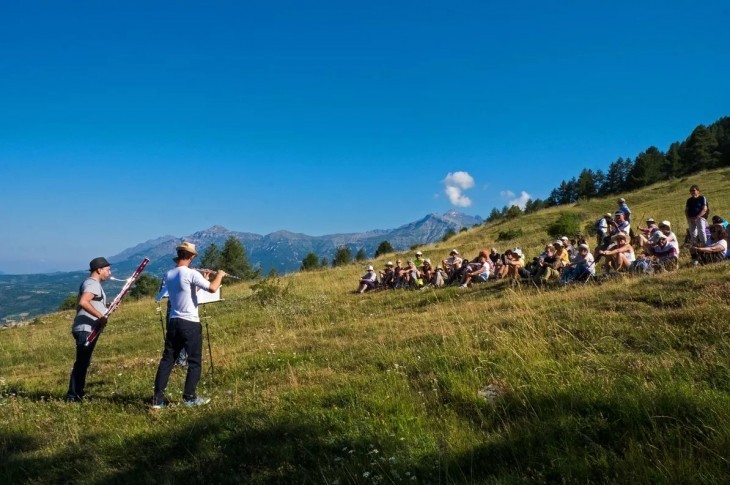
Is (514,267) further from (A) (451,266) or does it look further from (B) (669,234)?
(B) (669,234)

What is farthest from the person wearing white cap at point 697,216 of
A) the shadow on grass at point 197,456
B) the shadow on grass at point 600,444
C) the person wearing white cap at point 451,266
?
the shadow on grass at point 197,456

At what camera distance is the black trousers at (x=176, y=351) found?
592 centimetres

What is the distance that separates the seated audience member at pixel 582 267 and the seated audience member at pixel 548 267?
737 mm

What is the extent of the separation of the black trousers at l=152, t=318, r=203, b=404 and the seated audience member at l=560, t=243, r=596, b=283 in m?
8.57

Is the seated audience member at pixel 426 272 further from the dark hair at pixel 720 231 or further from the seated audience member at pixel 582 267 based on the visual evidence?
the dark hair at pixel 720 231

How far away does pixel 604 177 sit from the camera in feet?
303

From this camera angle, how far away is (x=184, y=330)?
596 cm

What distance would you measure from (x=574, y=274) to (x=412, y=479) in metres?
9.32

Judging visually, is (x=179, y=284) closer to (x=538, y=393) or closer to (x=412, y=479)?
(x=412, y=479)

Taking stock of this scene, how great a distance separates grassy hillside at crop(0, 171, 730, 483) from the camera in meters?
3.39

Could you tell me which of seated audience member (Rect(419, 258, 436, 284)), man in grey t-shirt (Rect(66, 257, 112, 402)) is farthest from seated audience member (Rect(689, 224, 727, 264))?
man in grey t-shirt (Rect(66, 257, 112, 402))

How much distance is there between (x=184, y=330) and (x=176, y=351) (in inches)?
14.0

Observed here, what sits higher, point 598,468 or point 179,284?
point 179,284

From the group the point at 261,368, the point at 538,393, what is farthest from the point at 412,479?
the point at 261,368
